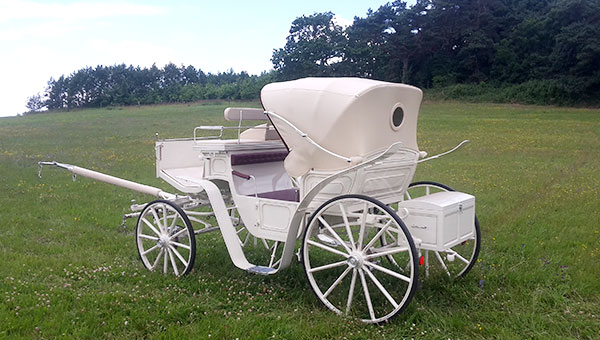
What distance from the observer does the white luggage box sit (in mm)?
5117

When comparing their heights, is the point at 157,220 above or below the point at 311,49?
below

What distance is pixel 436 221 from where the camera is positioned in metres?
5.12

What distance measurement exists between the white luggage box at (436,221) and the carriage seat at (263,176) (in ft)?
6.55

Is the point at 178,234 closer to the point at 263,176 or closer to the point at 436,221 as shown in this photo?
the point at 263,176

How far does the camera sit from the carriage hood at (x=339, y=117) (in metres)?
5.31

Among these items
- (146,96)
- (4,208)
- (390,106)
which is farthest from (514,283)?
(146,96)

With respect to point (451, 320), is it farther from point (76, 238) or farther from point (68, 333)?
point (76, 238)

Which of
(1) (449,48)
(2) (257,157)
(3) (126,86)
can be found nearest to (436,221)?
(2) (257,157)

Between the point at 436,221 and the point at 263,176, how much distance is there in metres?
2.63

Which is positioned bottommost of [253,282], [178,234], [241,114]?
[253,282]

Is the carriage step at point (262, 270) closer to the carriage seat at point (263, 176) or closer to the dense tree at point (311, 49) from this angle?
the carriage seat at point (263, 176)

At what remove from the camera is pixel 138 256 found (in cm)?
752

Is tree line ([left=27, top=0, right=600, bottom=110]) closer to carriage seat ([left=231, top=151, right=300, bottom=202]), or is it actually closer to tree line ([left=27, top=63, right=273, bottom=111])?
tree line ([left=27, top=63, right=273, bottom=111])

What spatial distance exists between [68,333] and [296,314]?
7.00ft
